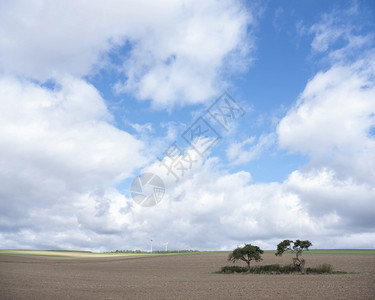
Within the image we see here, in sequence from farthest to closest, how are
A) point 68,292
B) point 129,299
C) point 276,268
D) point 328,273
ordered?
point 276,268 → point 328,273 → point 68,292 → point 129,299

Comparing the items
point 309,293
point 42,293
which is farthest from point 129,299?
point 309,293

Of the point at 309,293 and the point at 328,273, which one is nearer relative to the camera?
the point at 309,293

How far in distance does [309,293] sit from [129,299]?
14.7 m

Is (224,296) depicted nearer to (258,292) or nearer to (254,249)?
(258,292)

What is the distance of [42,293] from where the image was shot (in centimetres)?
3053

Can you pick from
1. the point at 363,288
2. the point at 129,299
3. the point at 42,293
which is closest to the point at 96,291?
the point at 42,293

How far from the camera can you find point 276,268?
57.5 meters

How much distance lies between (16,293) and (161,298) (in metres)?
12.5

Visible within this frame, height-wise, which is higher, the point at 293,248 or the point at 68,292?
the point at 293,248

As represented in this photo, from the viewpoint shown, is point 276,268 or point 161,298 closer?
point 161,298

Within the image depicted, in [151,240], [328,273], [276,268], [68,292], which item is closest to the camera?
[68,292]

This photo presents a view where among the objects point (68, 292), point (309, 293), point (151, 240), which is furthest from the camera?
point (151, 240)

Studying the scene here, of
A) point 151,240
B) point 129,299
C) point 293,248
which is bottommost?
point 129,299

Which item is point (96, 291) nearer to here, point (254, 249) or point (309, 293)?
point (309, 293)
